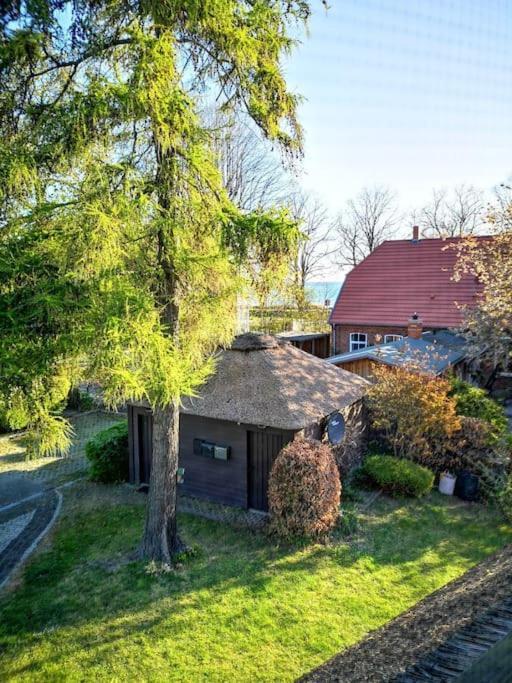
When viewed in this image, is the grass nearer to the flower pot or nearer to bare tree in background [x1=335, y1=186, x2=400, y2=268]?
the flower pot

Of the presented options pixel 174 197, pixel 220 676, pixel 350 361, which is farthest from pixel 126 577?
pixel 350 361

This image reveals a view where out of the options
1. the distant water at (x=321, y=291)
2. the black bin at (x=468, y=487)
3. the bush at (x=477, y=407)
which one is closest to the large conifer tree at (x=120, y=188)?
the black bin at (x=468, y=487)

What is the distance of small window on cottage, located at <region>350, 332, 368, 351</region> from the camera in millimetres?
23284

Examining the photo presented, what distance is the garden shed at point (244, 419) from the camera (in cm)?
996

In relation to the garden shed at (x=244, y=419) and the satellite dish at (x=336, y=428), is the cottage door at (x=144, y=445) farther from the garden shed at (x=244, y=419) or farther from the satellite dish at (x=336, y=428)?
the satellite dish at (x=336, y=428)

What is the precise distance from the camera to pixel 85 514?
10.2 metres

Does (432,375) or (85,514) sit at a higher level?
(432,375)

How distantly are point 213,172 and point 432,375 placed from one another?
8302mm

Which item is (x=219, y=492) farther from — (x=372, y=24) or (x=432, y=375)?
(x=372, y=24)

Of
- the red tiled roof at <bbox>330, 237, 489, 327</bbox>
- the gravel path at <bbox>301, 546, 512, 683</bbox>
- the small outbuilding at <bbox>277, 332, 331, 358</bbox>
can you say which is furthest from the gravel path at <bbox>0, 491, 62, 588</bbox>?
the red tiled roof at <bbox>330, 237, 489, 327</bbox>

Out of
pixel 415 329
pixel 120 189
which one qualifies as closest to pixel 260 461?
pixel 120 189

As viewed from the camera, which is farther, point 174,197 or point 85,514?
point 85,514

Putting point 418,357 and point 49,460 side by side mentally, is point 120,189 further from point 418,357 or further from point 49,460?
point 418,357

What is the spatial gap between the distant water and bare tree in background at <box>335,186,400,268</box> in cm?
273
